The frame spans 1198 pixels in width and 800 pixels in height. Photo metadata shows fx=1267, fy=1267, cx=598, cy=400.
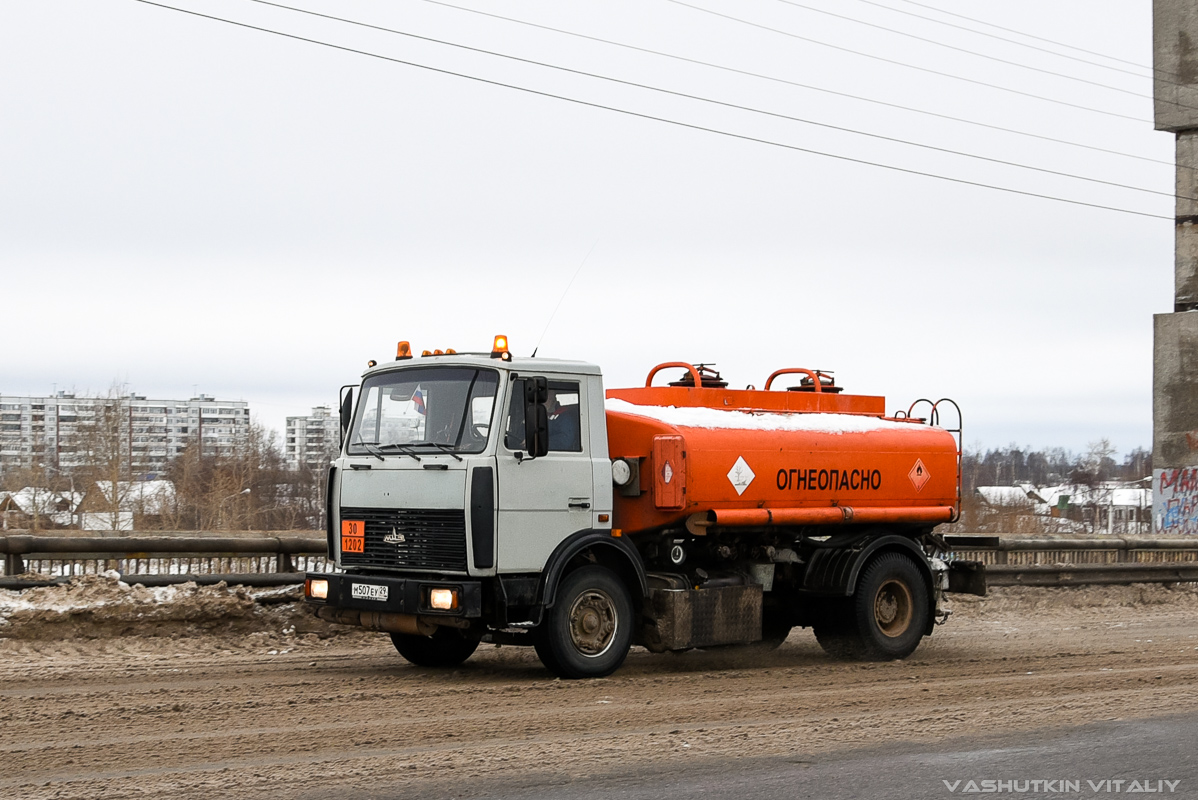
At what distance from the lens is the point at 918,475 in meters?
13.4

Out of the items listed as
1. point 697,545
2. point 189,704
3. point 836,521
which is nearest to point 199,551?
point 189,704

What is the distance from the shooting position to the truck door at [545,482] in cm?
1036

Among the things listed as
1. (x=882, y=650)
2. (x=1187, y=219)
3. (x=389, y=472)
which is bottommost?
(x=882, y=650)

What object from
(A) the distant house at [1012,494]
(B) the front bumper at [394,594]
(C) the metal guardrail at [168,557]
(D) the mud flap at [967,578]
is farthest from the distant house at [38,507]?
(A) the distant house at [1012,494]

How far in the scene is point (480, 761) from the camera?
23.9 feet

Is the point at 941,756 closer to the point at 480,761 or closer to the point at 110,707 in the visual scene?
the point at 480,761

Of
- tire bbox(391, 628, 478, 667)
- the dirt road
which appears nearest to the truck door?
the dirt road

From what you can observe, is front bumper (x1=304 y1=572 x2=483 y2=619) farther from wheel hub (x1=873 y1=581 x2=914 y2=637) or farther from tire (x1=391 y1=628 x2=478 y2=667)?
wheel hub (x1=873 y1=581 x2=914 y2=637)

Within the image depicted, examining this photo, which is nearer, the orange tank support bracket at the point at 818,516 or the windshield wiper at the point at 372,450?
the windshield wiper at the point at 372,450

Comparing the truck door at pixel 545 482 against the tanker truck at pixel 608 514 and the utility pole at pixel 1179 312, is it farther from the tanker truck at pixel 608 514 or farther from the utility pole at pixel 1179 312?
the utility pole at pixel 1179 312

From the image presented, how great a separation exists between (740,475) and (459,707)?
12.3 ft

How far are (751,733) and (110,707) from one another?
4403 millimetres

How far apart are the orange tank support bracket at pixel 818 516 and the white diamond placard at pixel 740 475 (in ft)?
0.70

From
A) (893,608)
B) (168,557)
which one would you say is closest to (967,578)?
(893,608)
